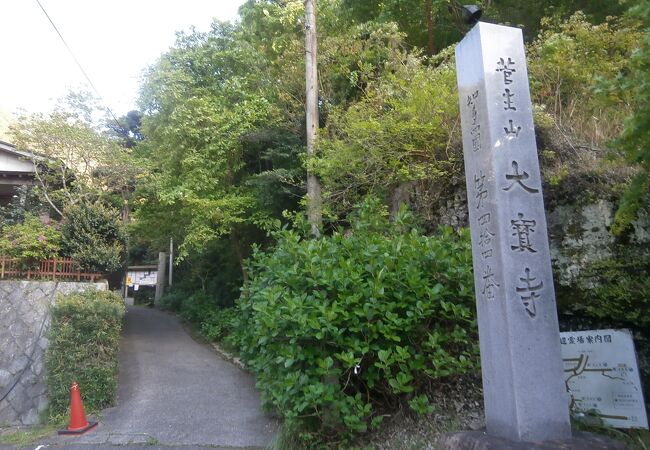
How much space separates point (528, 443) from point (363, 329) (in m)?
2.15

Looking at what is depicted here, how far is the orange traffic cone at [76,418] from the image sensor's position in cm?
814

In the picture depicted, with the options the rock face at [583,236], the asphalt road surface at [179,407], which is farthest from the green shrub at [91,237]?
A: the rock face at [583,236]

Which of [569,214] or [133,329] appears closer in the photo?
[569,214]

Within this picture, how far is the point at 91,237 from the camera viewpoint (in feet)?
37.2

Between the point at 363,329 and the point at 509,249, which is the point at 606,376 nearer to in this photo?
the point at 509,249

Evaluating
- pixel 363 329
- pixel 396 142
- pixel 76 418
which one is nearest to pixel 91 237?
pixel 76 418

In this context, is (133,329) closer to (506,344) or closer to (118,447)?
(118,447)

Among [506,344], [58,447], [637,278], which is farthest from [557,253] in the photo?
[58,447]

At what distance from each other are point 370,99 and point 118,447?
7307 millimetres

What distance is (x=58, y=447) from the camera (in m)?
7.50

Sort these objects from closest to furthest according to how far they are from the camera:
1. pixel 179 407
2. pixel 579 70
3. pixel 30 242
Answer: pixel 579 70, pixel 179 407, pixel 30 242

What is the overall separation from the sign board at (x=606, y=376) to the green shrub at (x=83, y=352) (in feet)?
26.4

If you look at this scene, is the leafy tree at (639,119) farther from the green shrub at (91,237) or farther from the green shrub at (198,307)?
the green shrub at (198,307)

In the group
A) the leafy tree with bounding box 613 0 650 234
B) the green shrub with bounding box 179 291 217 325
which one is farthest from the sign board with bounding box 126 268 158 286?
the leafy tree with bounding box 613 0 650 234
